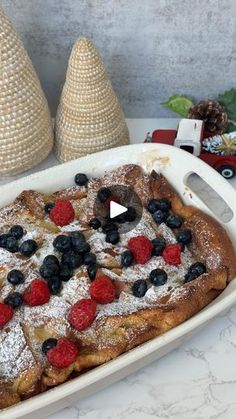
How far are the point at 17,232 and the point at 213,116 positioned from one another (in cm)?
43

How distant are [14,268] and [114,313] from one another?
0.17m

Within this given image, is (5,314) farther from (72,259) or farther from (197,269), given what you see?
(197,269)

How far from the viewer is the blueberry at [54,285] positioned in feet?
3.11

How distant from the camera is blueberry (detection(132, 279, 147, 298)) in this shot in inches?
37.1

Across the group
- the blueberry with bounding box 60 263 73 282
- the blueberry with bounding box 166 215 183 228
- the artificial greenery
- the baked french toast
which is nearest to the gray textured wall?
the artificial greenery

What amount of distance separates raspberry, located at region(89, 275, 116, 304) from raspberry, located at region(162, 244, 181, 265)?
96 mm

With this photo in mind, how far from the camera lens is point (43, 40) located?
4.10 feet

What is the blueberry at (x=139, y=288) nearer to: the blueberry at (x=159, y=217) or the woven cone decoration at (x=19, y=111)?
the blueberry at (x=159, y=217)

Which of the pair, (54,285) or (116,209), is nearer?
(54,285)

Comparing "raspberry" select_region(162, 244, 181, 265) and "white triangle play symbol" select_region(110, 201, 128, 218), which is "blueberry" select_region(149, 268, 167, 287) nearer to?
"raspberry" select_region(162, 244, 181, 265)

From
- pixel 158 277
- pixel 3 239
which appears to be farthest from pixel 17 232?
pixel 158 277

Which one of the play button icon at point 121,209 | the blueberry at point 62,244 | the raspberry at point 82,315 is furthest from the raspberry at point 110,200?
the raspberry at point 82,315

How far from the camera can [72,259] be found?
982 millimetres

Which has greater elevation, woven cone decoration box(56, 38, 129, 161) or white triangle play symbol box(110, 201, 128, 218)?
woven cone decoration box(56, 38, 129, 161)
